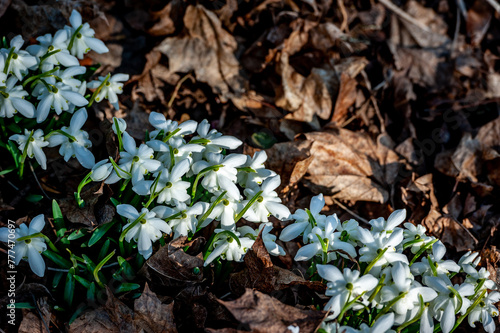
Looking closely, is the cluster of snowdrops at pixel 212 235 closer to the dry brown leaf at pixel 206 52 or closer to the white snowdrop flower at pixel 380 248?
the white snowdrop flower at pixel 380 248

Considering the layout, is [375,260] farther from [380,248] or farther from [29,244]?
[29,244]

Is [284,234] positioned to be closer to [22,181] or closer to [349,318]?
[349,318]

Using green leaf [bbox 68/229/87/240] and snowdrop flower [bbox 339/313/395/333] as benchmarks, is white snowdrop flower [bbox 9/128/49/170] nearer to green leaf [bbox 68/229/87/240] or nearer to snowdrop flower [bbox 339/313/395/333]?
green leaf [bbox 68/229/87/240]

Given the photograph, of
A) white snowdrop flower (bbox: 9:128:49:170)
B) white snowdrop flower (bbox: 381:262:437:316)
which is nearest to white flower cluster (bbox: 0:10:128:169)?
white snowdrop flower (bbox: 9:128:49:170)

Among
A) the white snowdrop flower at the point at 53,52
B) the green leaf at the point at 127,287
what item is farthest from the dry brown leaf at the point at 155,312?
the white snowdrop flower at the point at 53,52

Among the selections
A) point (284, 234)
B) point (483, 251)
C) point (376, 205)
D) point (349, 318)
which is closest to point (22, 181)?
point (284, 234)

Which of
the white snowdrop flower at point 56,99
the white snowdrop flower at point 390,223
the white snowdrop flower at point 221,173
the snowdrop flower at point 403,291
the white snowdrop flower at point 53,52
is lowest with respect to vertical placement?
the snowdrop flower at point 403,291
